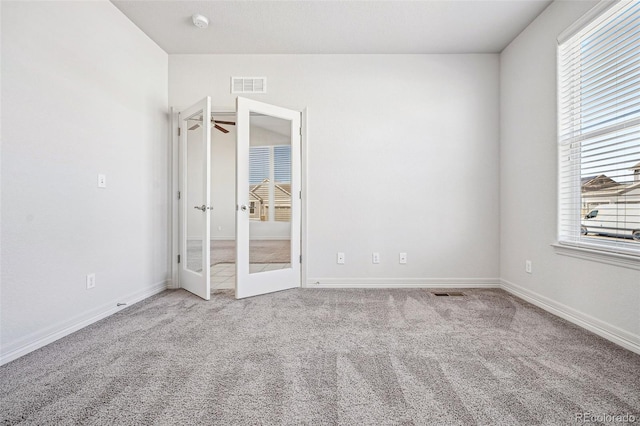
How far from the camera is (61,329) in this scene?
6.68 ft

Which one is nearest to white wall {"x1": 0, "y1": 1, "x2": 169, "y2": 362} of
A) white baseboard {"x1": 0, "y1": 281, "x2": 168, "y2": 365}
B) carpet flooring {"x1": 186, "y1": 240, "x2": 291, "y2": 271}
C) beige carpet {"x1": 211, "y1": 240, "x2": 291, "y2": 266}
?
white baseboard {"x1": 0, "y1": 281, "x2": 168, "y2": 365}

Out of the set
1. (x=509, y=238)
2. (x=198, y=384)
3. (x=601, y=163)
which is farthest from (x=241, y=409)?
(x=509, y=238)

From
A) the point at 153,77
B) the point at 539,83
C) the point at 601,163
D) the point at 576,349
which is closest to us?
the point at 576,349

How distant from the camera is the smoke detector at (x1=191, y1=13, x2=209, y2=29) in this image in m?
2.63

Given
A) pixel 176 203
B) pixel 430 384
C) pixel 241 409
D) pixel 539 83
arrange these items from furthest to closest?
pixel 176 203, pixel 539 83, pixel 430 384, pixel 241 409

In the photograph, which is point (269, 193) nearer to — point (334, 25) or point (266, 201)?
point (266, 201)

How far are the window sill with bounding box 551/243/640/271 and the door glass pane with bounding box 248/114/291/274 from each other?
2.65 meters

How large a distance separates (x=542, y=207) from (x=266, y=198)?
111 inches

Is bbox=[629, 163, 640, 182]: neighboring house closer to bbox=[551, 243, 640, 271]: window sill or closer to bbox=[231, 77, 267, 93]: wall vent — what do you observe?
bbox=[551, 243, 640, 271]: window sill

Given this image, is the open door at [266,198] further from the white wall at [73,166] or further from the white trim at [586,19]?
the white trim at [586,19]

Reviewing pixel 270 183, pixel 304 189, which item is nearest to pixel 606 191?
pixel 304 189

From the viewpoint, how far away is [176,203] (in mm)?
3291

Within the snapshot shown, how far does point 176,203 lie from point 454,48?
12.3 feet

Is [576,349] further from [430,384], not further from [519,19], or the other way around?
[519,19]
